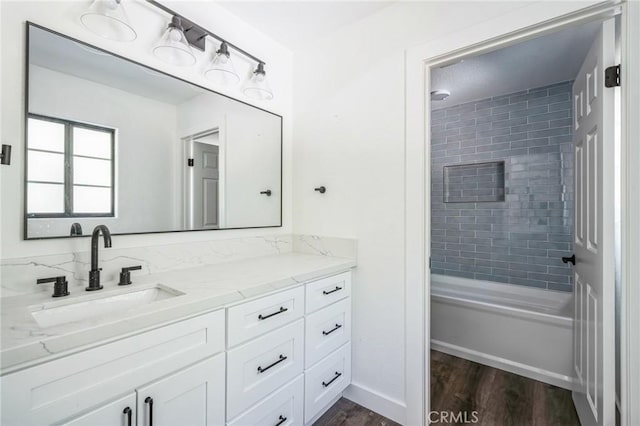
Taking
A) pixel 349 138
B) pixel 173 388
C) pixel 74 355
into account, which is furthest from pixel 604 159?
pixel 74 355

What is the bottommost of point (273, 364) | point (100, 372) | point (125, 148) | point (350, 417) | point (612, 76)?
point (350, 417)

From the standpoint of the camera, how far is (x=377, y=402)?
1730 mm

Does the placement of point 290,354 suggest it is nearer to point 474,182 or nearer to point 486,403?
point 486,403

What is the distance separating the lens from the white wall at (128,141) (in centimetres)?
112

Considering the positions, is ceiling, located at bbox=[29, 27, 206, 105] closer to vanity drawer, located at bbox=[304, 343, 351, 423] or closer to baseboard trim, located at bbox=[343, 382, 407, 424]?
vanity drawer, located at bbox=[304, 343, 351, 423]

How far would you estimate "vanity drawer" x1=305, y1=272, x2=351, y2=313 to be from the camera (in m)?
1.52

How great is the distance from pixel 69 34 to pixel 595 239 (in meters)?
2.49

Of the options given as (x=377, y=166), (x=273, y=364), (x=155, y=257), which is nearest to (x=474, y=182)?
(x=377, y=166)

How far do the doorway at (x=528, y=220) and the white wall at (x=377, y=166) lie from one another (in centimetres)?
28

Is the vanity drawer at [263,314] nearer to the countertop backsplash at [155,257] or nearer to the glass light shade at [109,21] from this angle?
the countertop backsplash at [155,257]

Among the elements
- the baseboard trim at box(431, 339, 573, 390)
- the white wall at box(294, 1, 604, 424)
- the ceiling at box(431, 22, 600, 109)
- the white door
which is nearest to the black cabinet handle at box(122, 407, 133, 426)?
the white wall at box(294, 1, 604, 424)

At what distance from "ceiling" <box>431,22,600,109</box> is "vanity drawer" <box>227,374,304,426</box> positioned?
7.33 ft

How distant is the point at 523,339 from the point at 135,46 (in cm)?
304

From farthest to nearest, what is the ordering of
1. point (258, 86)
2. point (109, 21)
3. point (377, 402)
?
point (258, 86) → point (377, 402) → point (109, 21)
